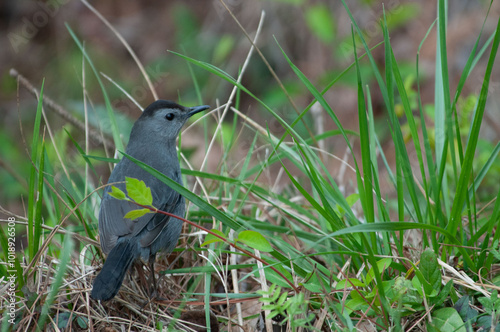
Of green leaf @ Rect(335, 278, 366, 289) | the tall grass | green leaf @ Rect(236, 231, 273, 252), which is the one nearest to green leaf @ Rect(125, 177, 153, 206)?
the tall grass

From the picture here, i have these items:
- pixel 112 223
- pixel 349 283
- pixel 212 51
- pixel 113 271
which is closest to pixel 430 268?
pixel 349 283

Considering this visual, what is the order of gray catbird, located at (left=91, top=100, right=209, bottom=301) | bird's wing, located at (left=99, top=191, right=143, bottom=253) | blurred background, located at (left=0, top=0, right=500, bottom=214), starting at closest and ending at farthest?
gray catbird, located at (left=91, top=100, right=209, bottom=301), bird's wing, located at (left=99, top=191, right=143, bottom=253), blurred background, located at (left=0, top=0, right=500, bottom=214)

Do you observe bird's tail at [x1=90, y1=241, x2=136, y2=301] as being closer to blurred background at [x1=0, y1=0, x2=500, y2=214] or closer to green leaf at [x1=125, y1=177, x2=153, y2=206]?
green leaf at [x1=125, y1=177, x2=153, y2=206]

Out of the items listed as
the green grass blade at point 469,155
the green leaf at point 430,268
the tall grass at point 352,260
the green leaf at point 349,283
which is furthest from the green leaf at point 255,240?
the green grass blade at point 469,155

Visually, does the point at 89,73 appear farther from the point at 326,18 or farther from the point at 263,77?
the point at 326,18

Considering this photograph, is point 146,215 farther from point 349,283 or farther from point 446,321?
point 446,321

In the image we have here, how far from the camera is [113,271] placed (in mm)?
2602

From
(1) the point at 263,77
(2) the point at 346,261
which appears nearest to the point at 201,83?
(1) the point at 263,77

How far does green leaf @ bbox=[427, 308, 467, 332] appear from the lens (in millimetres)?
2213

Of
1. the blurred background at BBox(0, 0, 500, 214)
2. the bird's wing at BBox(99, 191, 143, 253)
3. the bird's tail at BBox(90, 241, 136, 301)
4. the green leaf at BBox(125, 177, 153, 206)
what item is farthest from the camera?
the blurred background at BBox(0, 0, 500, 214)

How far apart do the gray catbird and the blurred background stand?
164cm

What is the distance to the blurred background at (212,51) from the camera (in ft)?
22.1

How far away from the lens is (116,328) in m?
2.60

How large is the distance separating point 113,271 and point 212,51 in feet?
18.1
